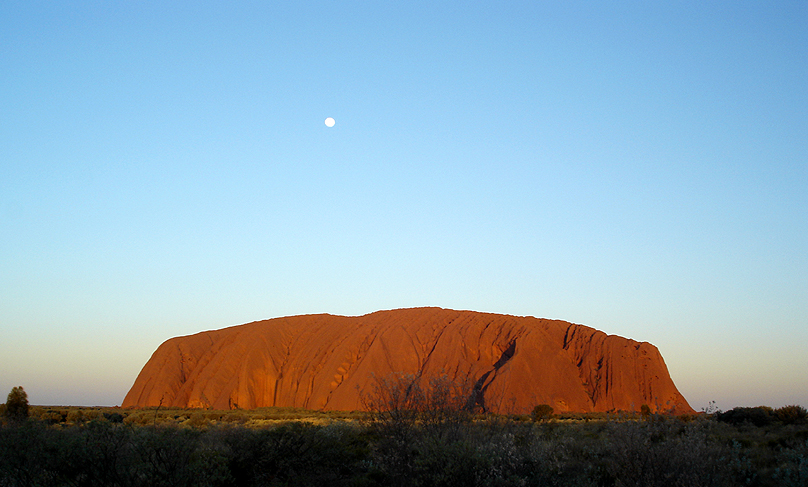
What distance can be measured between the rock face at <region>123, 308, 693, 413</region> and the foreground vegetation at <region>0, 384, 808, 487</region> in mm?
38996

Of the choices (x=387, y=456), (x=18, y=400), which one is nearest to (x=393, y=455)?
(x=387, y=456)

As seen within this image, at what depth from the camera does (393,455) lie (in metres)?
11.6

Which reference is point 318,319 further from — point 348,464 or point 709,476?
point 709,476

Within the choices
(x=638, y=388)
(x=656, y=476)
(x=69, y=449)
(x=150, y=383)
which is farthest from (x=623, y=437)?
(x=150, y=383)

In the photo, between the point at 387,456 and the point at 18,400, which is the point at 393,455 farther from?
the point at 18,400

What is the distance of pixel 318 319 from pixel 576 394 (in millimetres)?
34809

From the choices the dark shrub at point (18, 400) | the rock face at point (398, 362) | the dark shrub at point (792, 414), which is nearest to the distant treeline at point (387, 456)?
the dark shrub at point (792, 414)

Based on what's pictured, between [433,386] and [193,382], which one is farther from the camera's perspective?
[193,382]

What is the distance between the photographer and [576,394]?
2143 inches

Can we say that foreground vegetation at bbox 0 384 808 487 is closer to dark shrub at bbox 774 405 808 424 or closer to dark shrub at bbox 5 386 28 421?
dark shrub at bbox 774 405 808 424

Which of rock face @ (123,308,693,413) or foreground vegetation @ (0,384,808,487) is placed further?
rock face @ (123,308,693,413)

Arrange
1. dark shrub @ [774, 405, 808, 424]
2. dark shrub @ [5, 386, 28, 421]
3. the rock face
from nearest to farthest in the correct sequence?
dark shrub @ [774, 405, 808, 424] < dark shrub @ [5, 386, 28, 421] < the rock face

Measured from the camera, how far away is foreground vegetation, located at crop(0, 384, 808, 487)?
8.71 meters

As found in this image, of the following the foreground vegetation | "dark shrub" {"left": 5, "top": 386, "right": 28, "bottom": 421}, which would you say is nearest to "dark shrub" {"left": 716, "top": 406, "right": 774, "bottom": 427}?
the foreground vegetation
